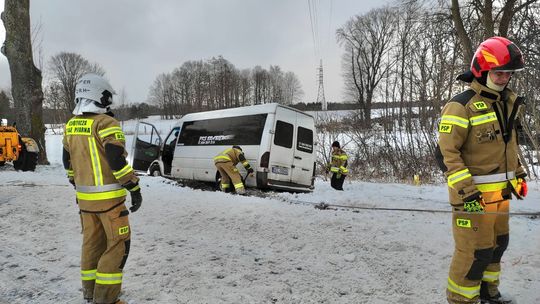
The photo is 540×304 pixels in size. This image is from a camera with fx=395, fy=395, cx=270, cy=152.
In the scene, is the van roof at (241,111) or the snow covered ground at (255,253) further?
the van roof at (241,111)

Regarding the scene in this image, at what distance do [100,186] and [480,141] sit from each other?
122 inches

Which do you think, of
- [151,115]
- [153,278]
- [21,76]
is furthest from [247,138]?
[151,115]

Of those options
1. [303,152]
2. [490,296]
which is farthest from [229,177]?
[490,296]

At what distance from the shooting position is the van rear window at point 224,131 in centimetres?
1034

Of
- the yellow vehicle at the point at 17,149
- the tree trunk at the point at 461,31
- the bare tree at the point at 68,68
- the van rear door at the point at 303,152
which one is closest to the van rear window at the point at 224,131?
the van rear door at the point at 303,152

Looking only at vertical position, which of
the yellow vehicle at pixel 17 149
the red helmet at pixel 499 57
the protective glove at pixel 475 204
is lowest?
the protective glove at pixel 475 204

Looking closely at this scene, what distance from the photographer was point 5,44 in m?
12.6

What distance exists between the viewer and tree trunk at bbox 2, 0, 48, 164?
12500mm

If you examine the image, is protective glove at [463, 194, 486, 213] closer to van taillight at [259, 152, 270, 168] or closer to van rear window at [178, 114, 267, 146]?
van taillight at [259, 152, 270, 168]

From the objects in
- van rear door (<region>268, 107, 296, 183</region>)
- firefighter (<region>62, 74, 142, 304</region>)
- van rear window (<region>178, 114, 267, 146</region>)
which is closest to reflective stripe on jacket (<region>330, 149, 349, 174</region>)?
van rear door (<region>268, 107, 296, 183</region>)

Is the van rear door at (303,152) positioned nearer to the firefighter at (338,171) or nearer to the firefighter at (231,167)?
the firefighter at (338,171)

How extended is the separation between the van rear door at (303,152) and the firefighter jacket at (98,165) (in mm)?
7381

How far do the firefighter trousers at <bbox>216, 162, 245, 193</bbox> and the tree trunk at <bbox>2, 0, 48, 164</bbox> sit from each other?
731cm

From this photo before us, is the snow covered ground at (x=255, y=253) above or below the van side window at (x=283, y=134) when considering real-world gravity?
below
